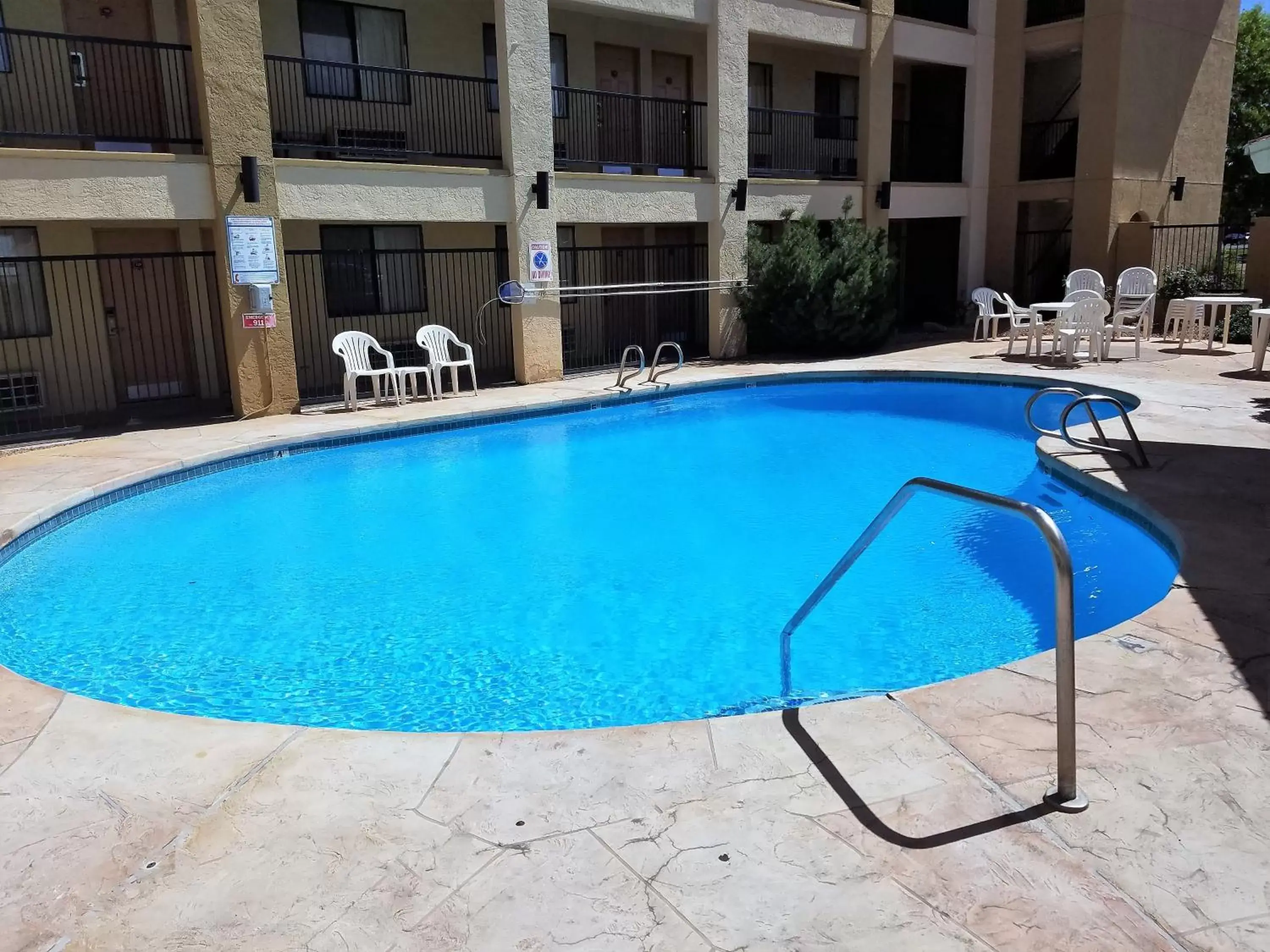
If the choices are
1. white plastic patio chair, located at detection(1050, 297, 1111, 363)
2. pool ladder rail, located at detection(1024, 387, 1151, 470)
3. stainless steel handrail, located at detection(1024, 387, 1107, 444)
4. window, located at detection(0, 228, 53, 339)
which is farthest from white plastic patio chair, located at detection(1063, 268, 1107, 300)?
window, located at detection(0, 228, 53, 339)

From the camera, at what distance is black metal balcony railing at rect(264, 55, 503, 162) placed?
13.8m

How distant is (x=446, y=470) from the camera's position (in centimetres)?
1035

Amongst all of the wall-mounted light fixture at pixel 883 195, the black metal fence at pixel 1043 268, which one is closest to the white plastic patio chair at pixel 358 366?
the wall-mounted light fixture at pixel 883 195

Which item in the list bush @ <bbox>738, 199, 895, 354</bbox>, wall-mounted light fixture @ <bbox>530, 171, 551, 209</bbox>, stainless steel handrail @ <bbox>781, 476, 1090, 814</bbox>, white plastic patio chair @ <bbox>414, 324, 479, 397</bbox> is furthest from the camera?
bush @ <bbox>738, 199, 895, 354</bbox>

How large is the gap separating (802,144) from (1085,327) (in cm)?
758

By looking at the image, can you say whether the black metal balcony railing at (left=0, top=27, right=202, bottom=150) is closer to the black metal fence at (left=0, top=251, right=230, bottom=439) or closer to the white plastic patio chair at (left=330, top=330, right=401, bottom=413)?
the black metal fence at (left=0, top=251, right=230, bottom=439)

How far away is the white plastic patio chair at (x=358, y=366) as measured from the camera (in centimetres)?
1255

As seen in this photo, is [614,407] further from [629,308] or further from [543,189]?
[629,308]

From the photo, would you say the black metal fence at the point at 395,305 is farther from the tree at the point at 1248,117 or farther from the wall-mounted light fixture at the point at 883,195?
the tree at the point at 1248,117

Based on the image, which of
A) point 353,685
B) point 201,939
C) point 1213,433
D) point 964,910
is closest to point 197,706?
point 353,685

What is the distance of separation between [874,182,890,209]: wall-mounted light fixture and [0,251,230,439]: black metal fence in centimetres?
1189

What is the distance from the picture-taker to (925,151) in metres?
21.8

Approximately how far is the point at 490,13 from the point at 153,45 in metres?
5.94

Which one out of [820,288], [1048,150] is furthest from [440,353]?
[1048,150]
